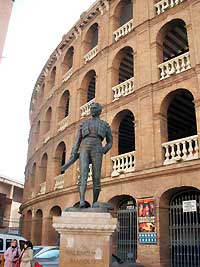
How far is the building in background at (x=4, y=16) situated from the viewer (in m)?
4.36

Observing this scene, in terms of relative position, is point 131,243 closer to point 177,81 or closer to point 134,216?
point 134,216

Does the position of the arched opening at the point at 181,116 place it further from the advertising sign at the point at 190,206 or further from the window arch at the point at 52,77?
the window arch at the point at 52,77

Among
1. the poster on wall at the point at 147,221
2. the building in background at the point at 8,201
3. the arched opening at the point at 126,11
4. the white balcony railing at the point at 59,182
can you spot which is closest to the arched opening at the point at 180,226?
the poster on wall at the point at 147,221

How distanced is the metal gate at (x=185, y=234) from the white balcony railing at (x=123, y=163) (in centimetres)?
248

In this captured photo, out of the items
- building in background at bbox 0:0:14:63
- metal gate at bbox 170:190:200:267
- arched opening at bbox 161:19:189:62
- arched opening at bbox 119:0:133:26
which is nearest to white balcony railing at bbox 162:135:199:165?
metal gate at bbox 170:190:200:267

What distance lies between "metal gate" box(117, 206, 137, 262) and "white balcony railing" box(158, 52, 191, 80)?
19.9 feet

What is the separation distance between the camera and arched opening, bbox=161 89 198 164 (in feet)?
40.3

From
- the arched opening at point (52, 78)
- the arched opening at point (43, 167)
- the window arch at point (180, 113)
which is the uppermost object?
the arched opening at point (52, 78)

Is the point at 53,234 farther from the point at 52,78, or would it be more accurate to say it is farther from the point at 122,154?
the point at 52,78

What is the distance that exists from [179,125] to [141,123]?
622cm

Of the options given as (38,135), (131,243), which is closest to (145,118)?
(131,243)

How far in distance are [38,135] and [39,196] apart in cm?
627

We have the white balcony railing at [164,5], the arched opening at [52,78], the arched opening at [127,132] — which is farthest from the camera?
the arched opening at [52,78]

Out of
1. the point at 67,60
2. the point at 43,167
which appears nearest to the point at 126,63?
the point at 67,60
